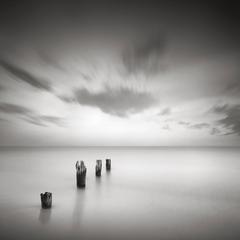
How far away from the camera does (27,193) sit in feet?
35.7

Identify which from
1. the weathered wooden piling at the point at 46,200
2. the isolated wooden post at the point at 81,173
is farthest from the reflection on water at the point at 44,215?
the isolated wooden post at the point at 81,173

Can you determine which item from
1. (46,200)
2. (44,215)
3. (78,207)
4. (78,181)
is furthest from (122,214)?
(78,181)

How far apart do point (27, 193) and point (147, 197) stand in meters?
5.32

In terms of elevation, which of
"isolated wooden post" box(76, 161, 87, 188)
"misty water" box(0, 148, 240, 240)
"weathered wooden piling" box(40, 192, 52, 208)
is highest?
"isolated wooden post" box(76, 161, 87, 188)

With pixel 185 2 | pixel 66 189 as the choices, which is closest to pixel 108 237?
pixel 66 189

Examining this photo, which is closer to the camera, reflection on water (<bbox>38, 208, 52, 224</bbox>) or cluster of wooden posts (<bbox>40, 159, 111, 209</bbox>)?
reflection on water (<bbox>38, 208, 52, 224</bbox>)

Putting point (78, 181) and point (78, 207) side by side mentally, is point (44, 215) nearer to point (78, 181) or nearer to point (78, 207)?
point (78, 207)

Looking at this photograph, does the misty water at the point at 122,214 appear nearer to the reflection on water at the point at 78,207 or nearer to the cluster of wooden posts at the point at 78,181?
the reflection on water at the point at 78,207

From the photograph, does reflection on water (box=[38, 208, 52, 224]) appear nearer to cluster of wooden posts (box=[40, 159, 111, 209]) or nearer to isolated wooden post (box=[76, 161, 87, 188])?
cluster of wooden posts (box=[40, 159, 111, 209])

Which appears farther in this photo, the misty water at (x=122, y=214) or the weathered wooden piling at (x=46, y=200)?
the weathered wooden piling at (x=46, y=200)

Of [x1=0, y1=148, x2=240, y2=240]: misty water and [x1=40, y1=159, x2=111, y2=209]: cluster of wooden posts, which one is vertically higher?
[x1=40, y1=159, x2=111, y2=209]: cluster of wooden posts

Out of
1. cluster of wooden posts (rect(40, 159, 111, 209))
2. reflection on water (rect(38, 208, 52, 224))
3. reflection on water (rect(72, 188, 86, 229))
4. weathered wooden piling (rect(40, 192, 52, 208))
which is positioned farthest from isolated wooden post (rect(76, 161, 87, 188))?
reflection on water (rect(38, 208, 52, 224))

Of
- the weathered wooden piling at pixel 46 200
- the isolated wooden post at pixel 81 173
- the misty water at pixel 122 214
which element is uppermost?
the isolated wooden post at pixel 81 173

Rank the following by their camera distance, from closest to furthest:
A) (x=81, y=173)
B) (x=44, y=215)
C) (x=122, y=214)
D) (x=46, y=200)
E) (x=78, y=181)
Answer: (x=44, y=215) → (x=122, y=214) → (x=46, y=200) → (x=81, y=173) → (x=78, y=181)
